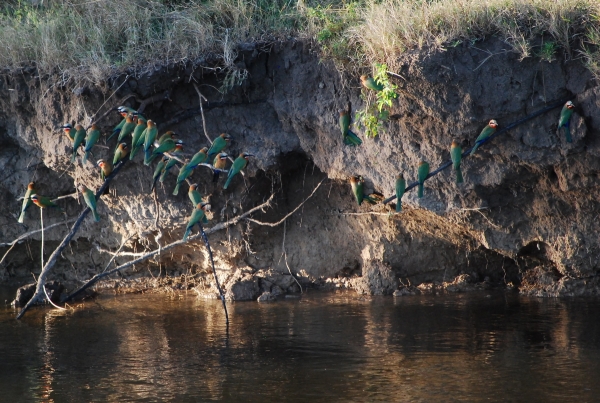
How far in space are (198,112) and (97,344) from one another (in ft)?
7.96

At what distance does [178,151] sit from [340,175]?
1.50m

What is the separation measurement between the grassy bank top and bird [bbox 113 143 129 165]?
0.71 meters

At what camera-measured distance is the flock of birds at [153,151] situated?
626 centimetres

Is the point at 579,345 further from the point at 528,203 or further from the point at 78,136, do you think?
the point at 78,136

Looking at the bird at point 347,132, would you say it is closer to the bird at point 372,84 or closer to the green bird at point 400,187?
the bird at point 372,84

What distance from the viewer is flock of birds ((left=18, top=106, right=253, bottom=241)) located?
6.26m

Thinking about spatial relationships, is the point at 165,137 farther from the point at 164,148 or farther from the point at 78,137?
the point at 78,137

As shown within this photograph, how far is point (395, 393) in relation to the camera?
175 inches

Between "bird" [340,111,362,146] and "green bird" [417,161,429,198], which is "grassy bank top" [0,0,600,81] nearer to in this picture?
"bird" [340,111,362,146]

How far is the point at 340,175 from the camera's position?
6742mm

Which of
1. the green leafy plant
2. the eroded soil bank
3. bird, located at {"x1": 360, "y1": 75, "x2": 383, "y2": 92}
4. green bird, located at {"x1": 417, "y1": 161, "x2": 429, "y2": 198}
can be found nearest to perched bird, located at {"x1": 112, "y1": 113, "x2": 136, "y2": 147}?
the eroded soil bank

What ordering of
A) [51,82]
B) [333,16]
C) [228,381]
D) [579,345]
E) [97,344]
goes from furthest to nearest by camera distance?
1. [51,82]
2. [333,16]
3. [97,344]
4. [579,345]
5. [228,381]

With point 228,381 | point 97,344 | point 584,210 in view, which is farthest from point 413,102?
point 97,344

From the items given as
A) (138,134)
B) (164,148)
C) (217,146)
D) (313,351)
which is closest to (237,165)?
(217,146)
